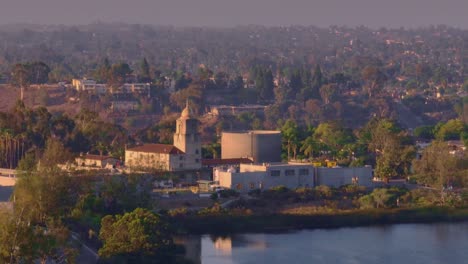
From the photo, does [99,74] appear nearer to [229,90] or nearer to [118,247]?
[229,90]

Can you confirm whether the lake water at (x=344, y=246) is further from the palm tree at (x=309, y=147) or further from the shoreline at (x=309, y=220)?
the palm tree at (x=309, y=147)

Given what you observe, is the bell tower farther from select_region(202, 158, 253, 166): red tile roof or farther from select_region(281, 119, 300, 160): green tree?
select_region(281, 119, 300, 160): green tree

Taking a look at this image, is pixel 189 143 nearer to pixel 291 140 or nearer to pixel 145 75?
pixel 291 140

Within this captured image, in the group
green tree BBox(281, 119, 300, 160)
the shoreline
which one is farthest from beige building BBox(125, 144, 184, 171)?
green tree BBox(281, 119, 300, 160)

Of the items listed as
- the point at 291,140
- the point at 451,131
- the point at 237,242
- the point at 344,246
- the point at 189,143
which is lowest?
the point at 344,246

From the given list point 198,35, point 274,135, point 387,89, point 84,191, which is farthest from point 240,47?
point 84,191

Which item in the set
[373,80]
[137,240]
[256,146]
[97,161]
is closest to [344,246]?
[137,240]

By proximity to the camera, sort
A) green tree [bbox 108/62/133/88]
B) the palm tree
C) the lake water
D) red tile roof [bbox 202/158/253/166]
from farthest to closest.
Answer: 1. green tree [bbox 108/62/133/88]
2. the palm tree
3. red tile roof [bbox 202/158/253/166]
4. the lake water
